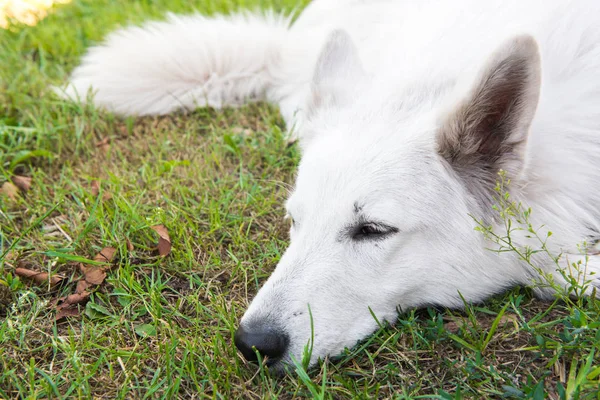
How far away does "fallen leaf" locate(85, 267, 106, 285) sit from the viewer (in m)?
2.72

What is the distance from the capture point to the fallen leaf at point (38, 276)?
2.76m

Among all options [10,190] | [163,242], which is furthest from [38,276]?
[10,190]

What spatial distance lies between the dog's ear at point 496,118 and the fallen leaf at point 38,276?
6.29ft

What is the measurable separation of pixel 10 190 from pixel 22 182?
→ 103 mm

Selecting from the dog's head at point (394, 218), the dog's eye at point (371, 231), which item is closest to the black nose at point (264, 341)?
the dog's head at point (394, 218)

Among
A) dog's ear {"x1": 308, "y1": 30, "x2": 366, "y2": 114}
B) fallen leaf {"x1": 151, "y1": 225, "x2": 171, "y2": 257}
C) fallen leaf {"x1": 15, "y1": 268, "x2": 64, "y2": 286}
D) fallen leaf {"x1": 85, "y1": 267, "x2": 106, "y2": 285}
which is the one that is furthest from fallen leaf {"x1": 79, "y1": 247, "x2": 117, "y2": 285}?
dog's ear {"x1": 308, "y1": 30, "x2": 366, "y2": 114}

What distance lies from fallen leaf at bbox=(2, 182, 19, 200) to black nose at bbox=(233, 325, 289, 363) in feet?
6.69

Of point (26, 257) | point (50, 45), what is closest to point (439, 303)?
point (26, 257)

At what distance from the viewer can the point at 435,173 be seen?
2.31 m

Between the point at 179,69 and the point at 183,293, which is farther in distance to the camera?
the point at 179,69

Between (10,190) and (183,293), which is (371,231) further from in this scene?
(10,190)

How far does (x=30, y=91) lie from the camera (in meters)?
4.50

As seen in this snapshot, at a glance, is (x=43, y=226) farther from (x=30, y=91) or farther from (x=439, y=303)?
(x=439, y=303)

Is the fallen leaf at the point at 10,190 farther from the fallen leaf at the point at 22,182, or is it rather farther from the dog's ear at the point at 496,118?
the dog's ear at the point at 496,118
